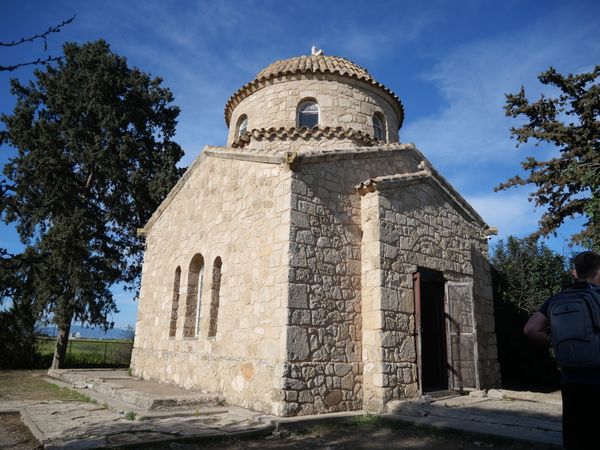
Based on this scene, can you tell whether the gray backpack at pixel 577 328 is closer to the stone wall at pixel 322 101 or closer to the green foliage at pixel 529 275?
the stone wall at pixel 322 101

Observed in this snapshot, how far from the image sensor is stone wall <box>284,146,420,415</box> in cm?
701

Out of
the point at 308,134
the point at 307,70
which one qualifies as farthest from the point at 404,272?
the point at 307,70

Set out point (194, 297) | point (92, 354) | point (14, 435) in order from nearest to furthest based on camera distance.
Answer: point (14, 435), point (194, 297), point (92, 354)

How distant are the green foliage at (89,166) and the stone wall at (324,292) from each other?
1247 centimetres

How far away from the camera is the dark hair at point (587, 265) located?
317 centimetres

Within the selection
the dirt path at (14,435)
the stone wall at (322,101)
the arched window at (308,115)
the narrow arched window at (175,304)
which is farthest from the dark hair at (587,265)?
the narrow arched window at (175,304)

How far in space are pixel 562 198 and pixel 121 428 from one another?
1417 cm

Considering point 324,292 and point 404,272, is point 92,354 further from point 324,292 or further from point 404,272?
point 404,272

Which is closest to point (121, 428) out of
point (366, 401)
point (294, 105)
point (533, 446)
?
point (366, 401)

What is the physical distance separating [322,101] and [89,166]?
12002mm

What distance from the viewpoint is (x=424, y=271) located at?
29.0 ft

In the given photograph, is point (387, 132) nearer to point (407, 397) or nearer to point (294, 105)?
point (294, 105)

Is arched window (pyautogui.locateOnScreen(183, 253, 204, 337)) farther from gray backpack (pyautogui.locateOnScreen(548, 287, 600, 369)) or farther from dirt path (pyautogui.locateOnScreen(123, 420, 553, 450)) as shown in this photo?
gray backpack (pyautogui.locateOnScreen(548, 287, 600, 369))

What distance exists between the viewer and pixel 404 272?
8.34m
